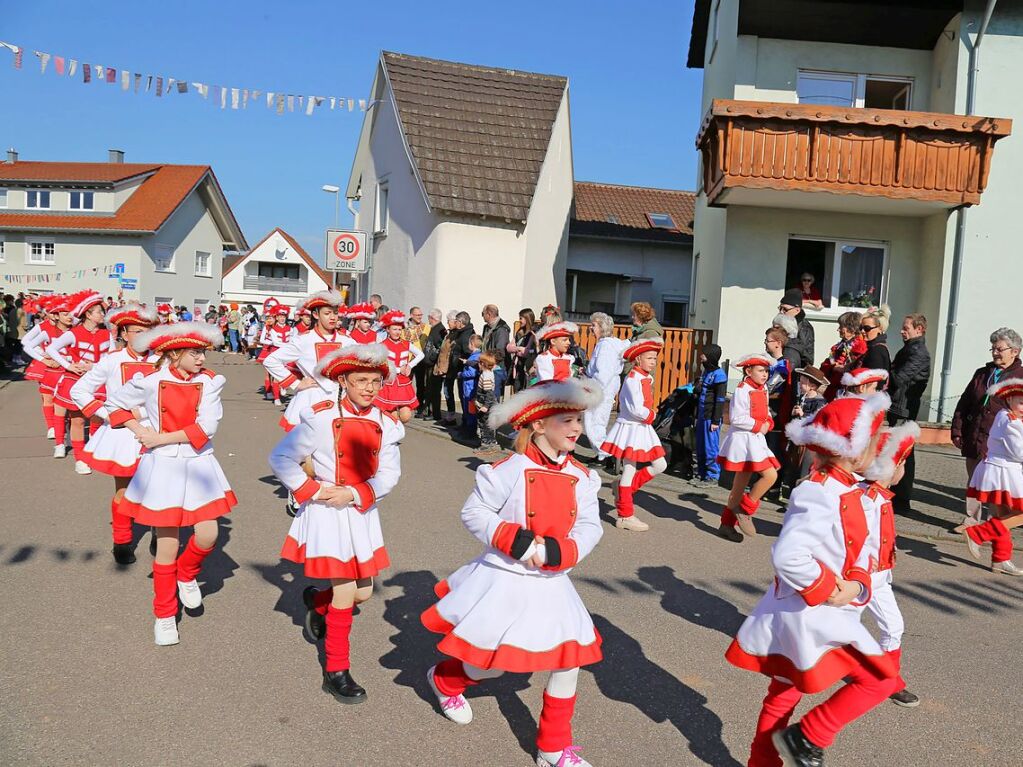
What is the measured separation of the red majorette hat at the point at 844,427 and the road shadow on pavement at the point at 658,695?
1.39 m

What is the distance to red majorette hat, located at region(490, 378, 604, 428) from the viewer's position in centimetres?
362

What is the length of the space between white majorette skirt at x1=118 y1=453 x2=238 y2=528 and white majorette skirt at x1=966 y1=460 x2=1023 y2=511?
585 cm

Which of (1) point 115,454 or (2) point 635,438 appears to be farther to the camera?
(2) point 635,438

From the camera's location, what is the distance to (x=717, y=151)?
1297 cm

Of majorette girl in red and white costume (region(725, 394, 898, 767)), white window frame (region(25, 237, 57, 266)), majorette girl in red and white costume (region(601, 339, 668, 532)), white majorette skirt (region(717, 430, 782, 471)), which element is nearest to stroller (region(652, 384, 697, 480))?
majorette girl in red and white costume (region(601, 339, 668, 532))

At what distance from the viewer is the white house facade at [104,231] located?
147 feet

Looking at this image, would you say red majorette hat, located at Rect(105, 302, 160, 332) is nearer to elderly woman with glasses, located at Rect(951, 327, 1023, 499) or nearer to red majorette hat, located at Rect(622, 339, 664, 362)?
red majorette hat, located at Rect(622, 339, 664, 362)

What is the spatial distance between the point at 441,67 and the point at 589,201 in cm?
1334

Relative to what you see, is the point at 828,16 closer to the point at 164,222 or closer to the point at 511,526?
the point at 511,526

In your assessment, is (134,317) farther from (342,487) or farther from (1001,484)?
(1001,484)

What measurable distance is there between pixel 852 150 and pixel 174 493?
11052 millimetres

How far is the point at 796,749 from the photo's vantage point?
3418 millimetres

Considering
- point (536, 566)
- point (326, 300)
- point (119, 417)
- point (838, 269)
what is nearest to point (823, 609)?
point (536, 566)

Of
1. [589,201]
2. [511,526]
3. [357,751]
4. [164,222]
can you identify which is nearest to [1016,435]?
[511,526]
